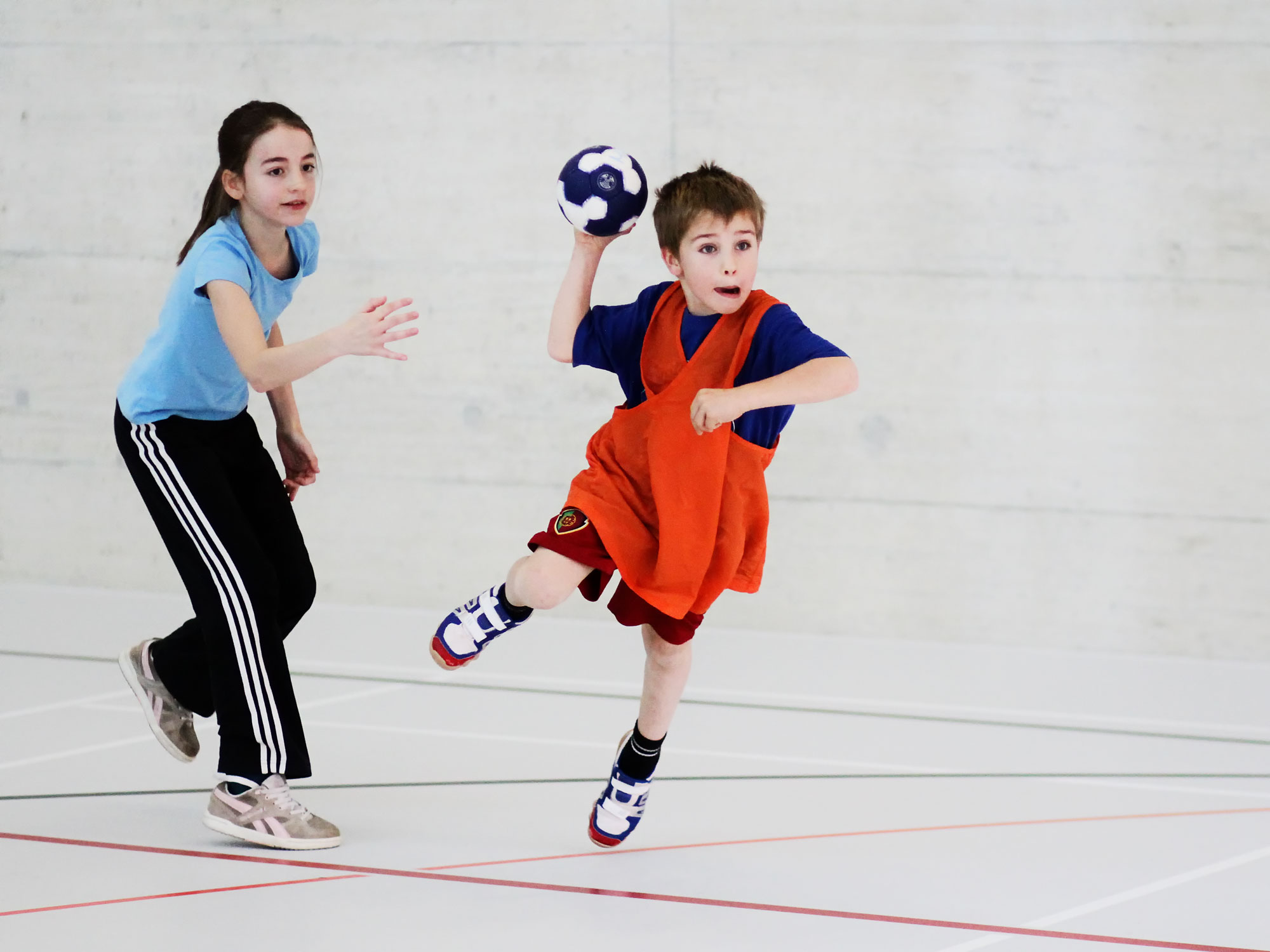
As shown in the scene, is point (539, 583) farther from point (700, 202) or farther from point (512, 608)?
point (700, 202)

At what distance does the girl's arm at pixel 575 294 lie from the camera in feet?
10.2

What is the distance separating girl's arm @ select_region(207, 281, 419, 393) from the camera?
286cm

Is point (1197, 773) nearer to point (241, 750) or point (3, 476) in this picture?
point (241, 750)

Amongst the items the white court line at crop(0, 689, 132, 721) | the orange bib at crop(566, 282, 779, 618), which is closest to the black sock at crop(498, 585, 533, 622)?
the orange bib at crop(566, 282, 779, 618)

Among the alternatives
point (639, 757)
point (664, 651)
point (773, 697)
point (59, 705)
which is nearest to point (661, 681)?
point (664, 651)

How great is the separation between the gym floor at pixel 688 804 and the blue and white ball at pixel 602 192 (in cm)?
134

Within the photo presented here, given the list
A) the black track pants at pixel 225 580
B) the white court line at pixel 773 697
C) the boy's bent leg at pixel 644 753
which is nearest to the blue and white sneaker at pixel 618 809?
the boy's bent leg at pixel 644 753

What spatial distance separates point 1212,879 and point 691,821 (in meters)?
1.12

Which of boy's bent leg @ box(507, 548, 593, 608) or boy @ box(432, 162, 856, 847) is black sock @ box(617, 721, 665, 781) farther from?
boy's bent leg @ box(507, 548, 593, 608)

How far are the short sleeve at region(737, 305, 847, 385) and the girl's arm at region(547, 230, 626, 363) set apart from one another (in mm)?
372

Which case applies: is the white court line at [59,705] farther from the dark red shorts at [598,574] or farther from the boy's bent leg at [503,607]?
the dark red shorts at [598,574]

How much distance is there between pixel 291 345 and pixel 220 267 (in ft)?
0.82

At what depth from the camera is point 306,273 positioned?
343cm

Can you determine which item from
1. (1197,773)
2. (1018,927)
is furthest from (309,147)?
(1197,773)
